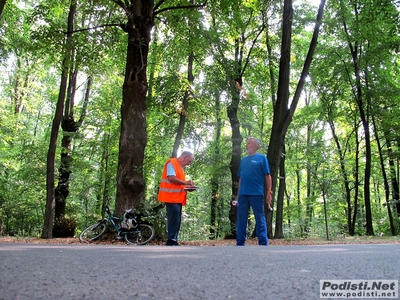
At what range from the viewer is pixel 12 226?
82.5 ft

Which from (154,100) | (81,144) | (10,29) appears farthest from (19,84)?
(154,100)

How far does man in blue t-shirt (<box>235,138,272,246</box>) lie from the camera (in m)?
7.36

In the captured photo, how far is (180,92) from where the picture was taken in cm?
1446

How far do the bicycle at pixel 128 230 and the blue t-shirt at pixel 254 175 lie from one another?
8.91 feet

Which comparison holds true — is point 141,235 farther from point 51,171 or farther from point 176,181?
point 51,171

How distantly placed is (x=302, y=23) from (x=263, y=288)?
12456 mm

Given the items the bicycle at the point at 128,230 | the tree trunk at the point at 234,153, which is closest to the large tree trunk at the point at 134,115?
the bicycle at the point at 128,230

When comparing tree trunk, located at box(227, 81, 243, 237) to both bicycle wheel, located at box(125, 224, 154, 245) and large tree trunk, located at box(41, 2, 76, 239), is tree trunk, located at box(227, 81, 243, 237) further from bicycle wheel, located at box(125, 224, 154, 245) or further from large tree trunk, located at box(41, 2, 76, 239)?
bicycle wheel, located at box(125, 224, 154, 245)

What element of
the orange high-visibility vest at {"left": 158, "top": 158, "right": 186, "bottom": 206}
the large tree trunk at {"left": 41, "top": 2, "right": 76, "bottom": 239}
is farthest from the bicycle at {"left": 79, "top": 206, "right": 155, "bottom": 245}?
the large tree trunk at {"left": 41, "top": 2, "right": 76, "bottom": 239}

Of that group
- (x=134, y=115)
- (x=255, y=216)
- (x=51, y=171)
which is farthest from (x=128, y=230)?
(x=51, y=171)

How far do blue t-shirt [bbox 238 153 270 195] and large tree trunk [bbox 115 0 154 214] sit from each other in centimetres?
317

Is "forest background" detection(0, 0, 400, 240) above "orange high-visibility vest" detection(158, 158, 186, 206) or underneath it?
above

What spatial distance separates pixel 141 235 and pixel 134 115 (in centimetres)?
316

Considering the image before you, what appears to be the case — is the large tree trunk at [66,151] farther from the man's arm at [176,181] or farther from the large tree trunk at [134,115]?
the man's arm at [176,181]
